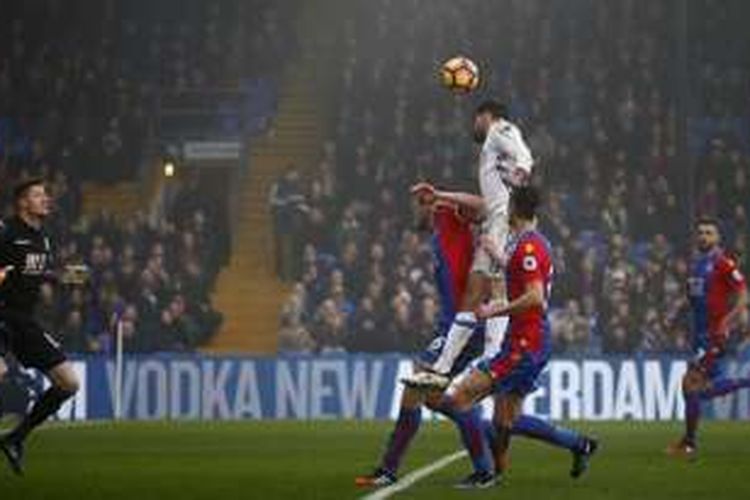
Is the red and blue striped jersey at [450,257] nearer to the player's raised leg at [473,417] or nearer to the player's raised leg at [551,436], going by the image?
the player's raised leg at [473,417]

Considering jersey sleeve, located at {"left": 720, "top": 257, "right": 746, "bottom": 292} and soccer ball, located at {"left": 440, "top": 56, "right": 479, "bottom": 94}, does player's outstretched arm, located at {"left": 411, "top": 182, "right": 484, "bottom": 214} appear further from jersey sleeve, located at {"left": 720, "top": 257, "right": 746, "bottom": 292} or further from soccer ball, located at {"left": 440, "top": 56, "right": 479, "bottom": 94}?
jersey sleeve, located at {"left": 720, "top": 257, "right": 746, "bottom": 292}

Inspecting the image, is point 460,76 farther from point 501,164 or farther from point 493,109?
point 501,164

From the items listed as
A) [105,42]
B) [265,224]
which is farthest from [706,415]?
[105,42]

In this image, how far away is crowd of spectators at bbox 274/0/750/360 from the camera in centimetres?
2711

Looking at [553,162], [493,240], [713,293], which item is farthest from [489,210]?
[553,162]

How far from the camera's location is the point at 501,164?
43.1 ft

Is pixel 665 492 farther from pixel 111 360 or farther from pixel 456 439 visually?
pixel 111 360

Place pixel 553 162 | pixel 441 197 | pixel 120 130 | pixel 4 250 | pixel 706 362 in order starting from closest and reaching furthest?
pixel 441 197
pixel 4 250
pixel 706 362
pixel 553 162
pixel 120 130

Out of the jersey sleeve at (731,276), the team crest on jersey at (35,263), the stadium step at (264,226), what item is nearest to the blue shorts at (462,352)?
the team crest on jersey at (35,263)

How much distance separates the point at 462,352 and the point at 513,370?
1.68ft

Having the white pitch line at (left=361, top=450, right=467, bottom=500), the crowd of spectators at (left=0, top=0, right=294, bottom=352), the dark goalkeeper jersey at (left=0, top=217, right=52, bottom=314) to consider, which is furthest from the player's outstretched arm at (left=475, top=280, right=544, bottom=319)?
the crowd of spectators at (left=0, top=0, right=294, bottom=352)

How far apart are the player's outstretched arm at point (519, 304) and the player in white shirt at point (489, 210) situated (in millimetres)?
390

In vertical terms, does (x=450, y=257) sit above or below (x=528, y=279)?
above

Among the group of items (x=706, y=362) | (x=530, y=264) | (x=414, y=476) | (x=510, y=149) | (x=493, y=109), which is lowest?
(x=414, y=476)
